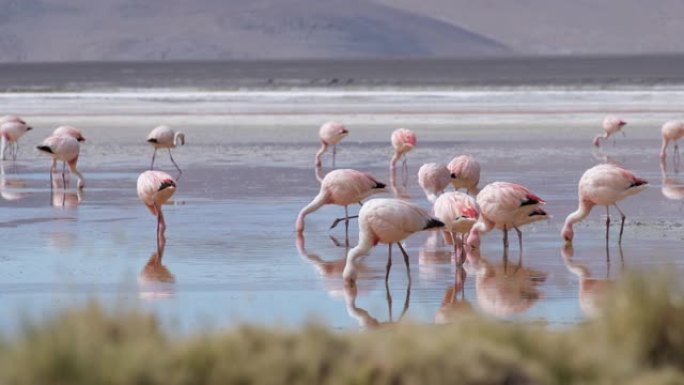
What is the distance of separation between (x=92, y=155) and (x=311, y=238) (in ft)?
44.4

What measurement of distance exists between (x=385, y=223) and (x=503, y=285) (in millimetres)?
1114

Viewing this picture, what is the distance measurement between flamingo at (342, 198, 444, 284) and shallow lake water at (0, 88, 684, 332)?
33 centimetres

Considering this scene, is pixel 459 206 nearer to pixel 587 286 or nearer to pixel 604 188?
pixel 587 286

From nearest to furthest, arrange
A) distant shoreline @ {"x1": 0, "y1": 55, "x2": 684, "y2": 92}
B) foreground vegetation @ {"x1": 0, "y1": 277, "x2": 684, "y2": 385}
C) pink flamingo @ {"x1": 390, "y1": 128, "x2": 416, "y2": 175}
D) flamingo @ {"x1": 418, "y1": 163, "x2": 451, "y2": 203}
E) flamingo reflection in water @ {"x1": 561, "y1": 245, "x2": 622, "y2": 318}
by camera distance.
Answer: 1. foreground vegetation @ {"x1": 0, "y1": 277, "x2": 684, "y2": 385}
2. flamingo reflection in water @ {"x1": 561, "y1": 245, "x2": 622, "y2": 318}
3. flamingo @ {"x1": 418, "y1": 163, "x2": 451, "y2": 203}
4. pink flamingo @ {"x1": 390, "y1": 128, "x2": 416, "y2": 175}
5. distant shoreline @ {"x1": 0, "y1": 55, "x2": 684, "y2": 92}

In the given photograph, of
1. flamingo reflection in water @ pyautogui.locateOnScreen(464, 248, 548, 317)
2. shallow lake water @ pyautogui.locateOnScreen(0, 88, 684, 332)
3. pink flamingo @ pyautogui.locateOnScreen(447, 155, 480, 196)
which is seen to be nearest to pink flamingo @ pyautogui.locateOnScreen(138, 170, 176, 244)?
shallow lake water @ pyautogui.locateOnScreen(0, 88, 684, 332)

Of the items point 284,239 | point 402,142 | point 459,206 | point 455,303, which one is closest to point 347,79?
point 402,142

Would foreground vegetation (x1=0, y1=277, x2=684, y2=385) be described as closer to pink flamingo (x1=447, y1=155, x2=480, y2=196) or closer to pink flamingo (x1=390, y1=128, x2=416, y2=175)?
pink flamingo (x1=447, y1=155, x2=480, y2=196)

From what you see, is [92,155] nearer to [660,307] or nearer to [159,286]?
[159,286]

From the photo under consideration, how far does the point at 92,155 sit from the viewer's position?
90.8ft

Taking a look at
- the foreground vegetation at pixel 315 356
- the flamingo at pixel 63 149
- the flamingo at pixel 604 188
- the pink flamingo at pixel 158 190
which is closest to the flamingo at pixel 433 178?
the flamingo at pixel 604 188

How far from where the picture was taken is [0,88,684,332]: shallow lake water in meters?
10.8

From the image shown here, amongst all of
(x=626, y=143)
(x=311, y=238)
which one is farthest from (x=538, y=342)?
(x=626, y=143)

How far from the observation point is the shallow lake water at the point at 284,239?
10.8 m

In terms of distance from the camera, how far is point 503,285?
11.7 meters
